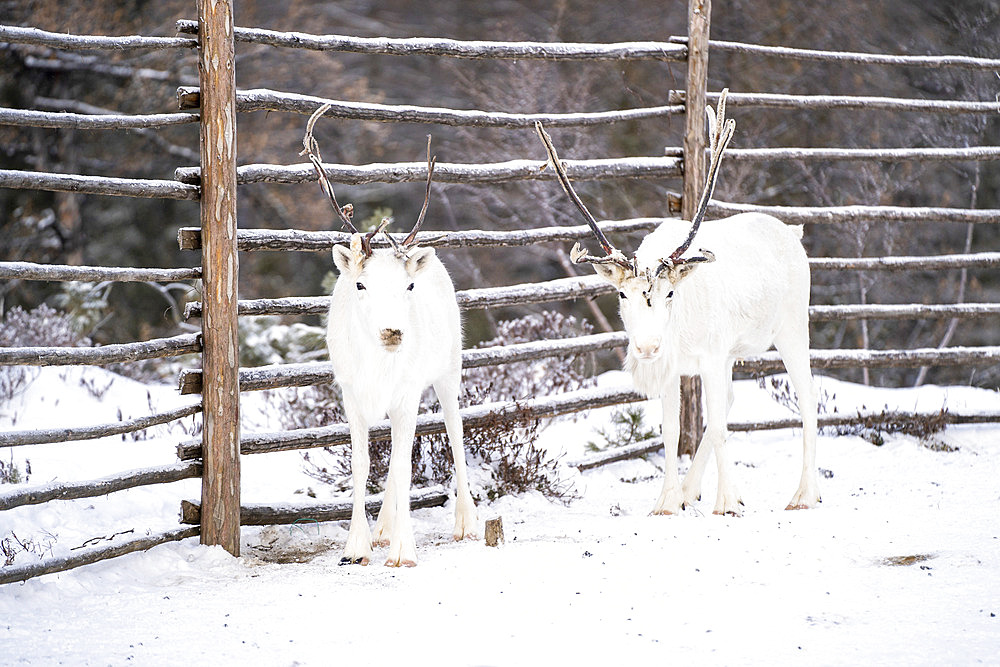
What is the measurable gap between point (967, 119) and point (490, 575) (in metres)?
9.57

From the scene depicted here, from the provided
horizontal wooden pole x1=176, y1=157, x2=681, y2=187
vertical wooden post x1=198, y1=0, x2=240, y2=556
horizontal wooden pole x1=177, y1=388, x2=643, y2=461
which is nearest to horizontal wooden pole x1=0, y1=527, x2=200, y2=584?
vertical wooden post x1=198, y1=0, x2=240, y2=556

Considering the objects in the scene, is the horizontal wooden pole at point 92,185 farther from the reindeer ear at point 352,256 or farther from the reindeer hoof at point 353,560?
the reindeer hoof at point 353,560

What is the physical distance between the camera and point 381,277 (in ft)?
13.7

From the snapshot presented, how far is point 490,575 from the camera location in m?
3.95

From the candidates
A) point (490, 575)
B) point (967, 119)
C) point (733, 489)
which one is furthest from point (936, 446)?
point (967, 119)

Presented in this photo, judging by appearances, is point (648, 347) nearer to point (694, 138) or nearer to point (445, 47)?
point (445, 47)

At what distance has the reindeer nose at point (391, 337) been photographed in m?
4.10

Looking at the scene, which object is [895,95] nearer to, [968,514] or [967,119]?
[967,119]

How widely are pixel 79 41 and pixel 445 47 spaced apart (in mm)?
1927

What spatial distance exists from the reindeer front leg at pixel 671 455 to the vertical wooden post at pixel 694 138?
1239 mm

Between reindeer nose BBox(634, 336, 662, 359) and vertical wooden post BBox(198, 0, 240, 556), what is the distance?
1.82 m

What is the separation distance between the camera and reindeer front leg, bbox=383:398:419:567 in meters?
4.25

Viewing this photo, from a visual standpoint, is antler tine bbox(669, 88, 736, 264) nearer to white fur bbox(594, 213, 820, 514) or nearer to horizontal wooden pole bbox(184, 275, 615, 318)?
white fur bbox(594, 213, 820, 514)

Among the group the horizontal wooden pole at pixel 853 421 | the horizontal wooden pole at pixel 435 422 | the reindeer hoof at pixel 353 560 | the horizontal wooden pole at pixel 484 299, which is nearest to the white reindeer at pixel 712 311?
the horizontal wooden pole at pixel 484 299
